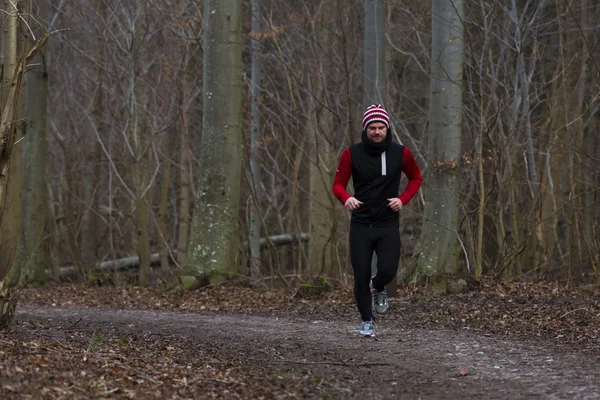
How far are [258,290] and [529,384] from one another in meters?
8.38

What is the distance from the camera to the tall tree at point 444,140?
1216 cm

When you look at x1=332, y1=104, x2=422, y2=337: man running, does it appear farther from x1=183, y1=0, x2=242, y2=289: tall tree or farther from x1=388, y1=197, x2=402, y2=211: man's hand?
x1=183, y1=0, x2=242, y2=289: tall tree

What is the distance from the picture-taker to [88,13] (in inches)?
728

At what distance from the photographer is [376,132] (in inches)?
324

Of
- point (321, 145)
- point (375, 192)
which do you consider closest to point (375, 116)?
point (375, 192)

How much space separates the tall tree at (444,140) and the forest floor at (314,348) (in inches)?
21.3

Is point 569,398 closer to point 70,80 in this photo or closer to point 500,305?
point 500,305

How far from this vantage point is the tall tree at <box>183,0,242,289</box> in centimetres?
1426

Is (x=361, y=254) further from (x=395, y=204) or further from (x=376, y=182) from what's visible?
(x=376, y=182)

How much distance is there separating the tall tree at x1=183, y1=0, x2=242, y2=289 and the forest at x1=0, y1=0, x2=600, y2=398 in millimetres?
31

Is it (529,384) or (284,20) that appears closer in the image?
(529,384)

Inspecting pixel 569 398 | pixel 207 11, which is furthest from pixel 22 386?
pixel 207 11

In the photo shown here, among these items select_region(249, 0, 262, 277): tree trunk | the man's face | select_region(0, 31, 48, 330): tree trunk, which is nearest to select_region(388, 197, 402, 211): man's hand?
the man's face

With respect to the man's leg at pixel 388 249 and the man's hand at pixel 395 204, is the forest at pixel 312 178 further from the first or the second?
the man's hand at pixel 395 204
